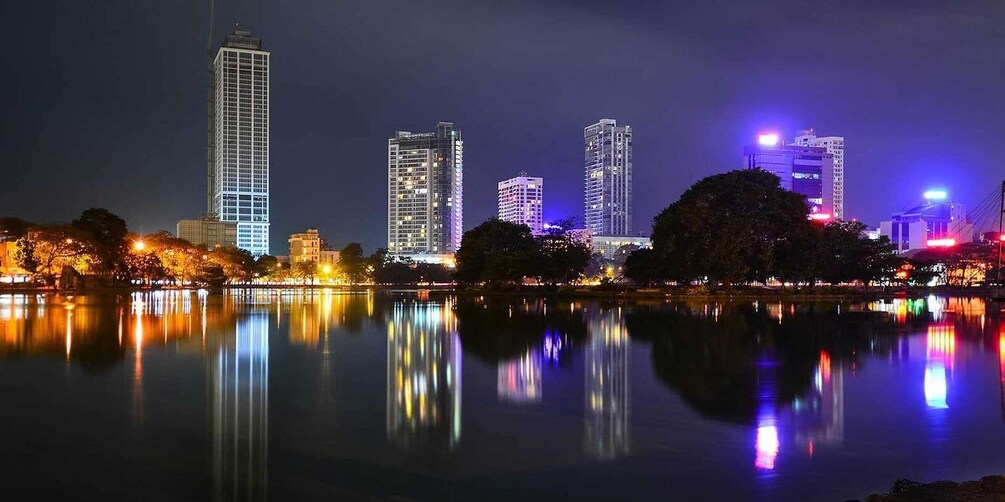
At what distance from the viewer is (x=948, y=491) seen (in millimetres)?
7051

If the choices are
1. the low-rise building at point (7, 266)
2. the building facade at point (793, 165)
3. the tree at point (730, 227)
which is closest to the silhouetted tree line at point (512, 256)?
the tree at point (730, 227)

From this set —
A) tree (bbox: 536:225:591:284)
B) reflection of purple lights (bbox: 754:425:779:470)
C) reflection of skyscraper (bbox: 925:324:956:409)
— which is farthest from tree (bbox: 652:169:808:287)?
reflection of purple lights (bbox: 754:425:779:470)

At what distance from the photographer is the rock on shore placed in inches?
269

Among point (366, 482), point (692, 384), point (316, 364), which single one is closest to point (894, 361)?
point (692, 384)

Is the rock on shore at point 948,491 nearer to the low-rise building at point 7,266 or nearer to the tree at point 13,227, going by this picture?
the tree at point 13,227

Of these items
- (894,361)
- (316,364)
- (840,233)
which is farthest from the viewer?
(840,233)

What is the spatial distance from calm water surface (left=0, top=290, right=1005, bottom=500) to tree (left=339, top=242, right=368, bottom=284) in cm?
11842

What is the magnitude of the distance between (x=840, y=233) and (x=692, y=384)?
69784 millimetres

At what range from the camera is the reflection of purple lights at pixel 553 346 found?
1869 cm

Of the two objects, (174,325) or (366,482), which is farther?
(174,325)

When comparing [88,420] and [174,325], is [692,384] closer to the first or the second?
[88,420]

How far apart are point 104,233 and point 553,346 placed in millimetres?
71532

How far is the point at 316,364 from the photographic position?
55.7 ft

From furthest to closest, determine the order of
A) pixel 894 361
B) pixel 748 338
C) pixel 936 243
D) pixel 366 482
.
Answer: pixel 936 243 < pixel 748 338 < pixel 894 361 < pixel 366 482
